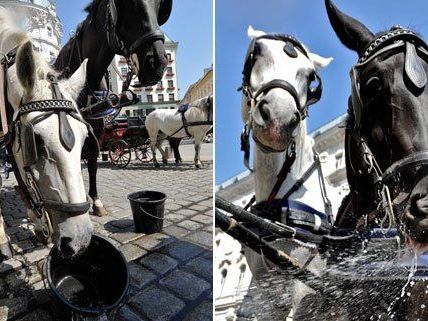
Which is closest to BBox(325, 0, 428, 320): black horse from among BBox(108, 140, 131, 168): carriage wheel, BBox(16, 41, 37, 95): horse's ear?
BBox(16, 41, 37, 95): horse's ear

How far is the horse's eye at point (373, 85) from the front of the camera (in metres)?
1.46

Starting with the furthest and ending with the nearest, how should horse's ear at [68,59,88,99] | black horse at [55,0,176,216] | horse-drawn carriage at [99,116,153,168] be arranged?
horse-drawn carriage at [99,116,153,168] → black horse at [55,0,176,216] → horse's ear at [68,59,88,99]

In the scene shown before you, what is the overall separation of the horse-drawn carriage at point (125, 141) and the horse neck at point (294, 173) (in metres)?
6.83

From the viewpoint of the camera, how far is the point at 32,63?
1.71 metres

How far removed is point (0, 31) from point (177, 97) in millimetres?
41303

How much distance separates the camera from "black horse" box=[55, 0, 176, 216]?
2.42 metres

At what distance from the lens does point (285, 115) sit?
144cm

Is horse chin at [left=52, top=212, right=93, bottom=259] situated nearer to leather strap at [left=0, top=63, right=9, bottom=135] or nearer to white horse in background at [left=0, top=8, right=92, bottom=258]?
white horse in background at [left=0, top=8, right=92, bottom=258]

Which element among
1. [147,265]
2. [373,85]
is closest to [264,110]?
[373,85]

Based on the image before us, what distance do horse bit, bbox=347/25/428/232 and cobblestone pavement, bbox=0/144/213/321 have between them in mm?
1066

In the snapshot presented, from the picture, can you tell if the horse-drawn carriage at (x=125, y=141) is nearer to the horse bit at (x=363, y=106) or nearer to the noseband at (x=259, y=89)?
the noseband at (x=259, y=89)

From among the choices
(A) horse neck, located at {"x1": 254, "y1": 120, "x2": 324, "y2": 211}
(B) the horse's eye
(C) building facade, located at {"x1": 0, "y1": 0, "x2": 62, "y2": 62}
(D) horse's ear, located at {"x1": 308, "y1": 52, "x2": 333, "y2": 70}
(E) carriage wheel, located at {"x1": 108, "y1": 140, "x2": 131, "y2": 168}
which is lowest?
(E) carriage wheel, located at {"x1": 108, "y1": 140, "x2": 131, "y2": 168}

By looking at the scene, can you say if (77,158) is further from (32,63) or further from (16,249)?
(16,249)

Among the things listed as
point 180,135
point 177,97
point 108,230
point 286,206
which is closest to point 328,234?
point 286,206
